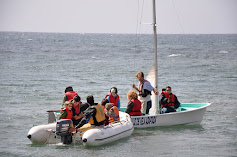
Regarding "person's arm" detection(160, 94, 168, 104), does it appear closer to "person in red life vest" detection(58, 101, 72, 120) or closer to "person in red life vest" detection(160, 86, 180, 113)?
"person in red life vest" detection(160, 86, 180, 113)

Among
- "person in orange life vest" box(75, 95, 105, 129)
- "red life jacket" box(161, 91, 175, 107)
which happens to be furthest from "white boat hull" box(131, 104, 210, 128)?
"person in orange life vest" box(75, 95, 105, 129)

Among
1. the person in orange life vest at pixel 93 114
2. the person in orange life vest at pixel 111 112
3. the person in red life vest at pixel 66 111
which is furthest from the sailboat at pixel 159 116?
the person in red life vest at pixel 66 111

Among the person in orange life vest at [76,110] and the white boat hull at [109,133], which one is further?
the person in orange life vest at [76,110]

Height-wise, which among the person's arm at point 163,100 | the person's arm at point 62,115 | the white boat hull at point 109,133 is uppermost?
the person's arm at point 163,100

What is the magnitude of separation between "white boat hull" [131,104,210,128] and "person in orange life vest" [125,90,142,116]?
0.16m

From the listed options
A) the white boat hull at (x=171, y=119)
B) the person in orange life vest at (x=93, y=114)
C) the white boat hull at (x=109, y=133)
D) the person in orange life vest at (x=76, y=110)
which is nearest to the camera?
the white boat hull at (x=109, y=133)

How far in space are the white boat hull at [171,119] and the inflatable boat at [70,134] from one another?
1608 mm

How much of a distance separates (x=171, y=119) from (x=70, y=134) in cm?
397

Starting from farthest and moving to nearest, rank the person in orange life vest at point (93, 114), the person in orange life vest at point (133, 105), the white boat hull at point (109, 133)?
the person in orange life vest at point (133, 105), the person in orange life vest at point (93, 114), the white boat hull at point (109, 133)

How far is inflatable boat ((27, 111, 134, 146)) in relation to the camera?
11859 millimetres

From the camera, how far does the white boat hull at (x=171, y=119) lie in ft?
46.7

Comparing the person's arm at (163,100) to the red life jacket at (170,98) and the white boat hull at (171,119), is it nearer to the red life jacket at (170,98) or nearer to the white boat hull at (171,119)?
the red life jacket at (170,98)

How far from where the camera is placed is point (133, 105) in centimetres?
1401

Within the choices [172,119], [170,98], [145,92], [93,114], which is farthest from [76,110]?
[170,98]
